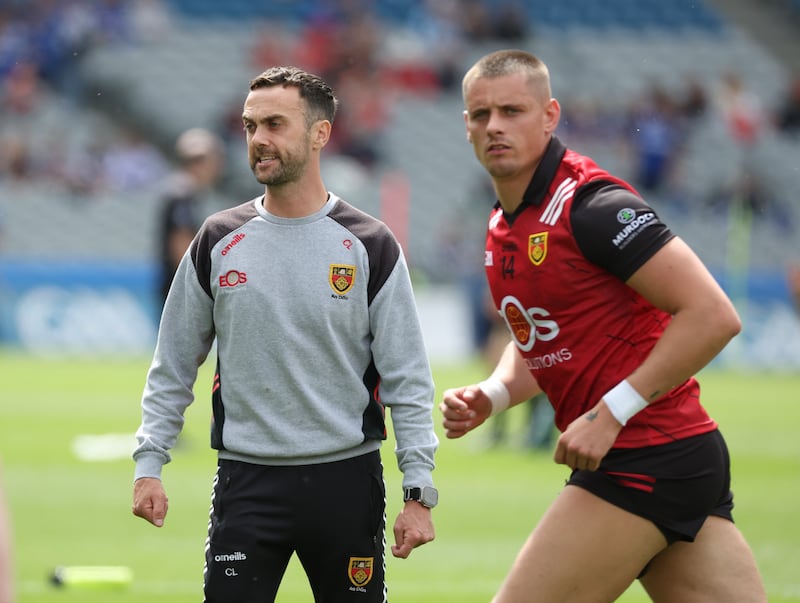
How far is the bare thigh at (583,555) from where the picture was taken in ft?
14.4

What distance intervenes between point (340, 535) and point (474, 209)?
24166 mm

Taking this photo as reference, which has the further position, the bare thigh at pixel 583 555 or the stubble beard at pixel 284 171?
the stubble beard at pixel 284 171

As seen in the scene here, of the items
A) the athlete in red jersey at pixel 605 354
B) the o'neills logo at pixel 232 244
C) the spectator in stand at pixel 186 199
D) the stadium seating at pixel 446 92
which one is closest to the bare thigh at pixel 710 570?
the athlete in red jersey at pixel 605 354

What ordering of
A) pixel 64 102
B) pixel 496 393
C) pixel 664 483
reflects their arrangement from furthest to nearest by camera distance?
pixel 64 102 → pixel 496 393 → pixel 664 483

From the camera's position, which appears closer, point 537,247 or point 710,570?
point 710,570

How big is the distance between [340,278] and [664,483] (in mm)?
1269

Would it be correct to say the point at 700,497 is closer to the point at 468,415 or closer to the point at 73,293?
the point at 468,415

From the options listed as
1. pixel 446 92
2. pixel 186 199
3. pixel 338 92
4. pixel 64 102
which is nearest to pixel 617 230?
pixel 186 199

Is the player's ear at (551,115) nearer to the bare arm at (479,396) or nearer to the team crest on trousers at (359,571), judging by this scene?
the bare arm at (479,396)

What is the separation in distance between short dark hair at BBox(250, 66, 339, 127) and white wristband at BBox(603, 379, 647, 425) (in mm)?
1432

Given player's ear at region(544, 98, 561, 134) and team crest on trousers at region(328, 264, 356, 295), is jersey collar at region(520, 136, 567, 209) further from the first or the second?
team crest on trousers at region(328, 264, 356, 295)

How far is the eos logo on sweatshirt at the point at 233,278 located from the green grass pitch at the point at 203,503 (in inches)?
129

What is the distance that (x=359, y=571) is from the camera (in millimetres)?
4762

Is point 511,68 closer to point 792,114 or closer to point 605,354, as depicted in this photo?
point 605,354
